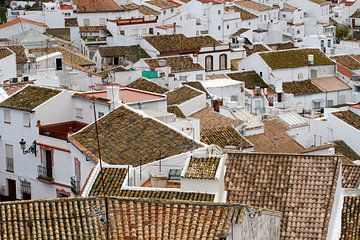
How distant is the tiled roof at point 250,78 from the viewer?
131 feet

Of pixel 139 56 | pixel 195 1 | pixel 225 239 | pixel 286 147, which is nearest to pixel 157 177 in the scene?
pixel 225 239

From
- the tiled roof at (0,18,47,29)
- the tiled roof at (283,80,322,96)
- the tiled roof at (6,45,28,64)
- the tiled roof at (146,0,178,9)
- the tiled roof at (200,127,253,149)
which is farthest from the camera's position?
the tiled roof at (146,0,178,9)

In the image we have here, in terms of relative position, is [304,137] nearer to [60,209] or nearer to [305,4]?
[60,209]

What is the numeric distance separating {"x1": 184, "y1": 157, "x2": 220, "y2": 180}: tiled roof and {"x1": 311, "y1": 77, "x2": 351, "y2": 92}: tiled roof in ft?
92.8

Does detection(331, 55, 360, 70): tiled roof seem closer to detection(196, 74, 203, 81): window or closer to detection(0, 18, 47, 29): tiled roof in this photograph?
detection(196, 74, 203, 81): window

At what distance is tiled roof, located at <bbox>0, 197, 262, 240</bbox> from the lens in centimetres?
958

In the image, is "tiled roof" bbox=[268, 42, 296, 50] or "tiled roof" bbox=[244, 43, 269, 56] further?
"tiled roof" bbox=[268, 42, 296, 50]

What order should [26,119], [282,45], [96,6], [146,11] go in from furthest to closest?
[146,11] → [96,6] → [282,45] → [26,119]

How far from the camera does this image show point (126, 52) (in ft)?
147

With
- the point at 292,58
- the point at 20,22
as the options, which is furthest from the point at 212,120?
the point at 20,22

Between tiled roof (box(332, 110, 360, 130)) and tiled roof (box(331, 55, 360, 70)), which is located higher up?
tiled roof (box(332, 110, 360, 130))

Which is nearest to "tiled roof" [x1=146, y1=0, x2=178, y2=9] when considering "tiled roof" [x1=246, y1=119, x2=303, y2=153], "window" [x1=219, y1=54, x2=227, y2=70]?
"window" [x1=219, y1=54, x2=227, y2=70]

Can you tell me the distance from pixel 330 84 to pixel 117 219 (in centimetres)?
3238

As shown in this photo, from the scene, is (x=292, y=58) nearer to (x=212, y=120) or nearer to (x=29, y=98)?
(x=212, y=120)
